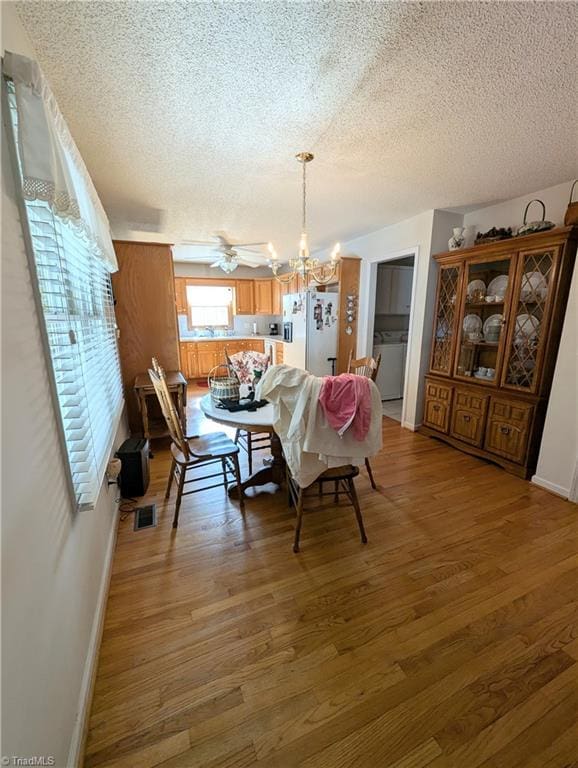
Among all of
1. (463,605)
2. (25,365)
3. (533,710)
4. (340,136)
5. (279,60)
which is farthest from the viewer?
(340,136)

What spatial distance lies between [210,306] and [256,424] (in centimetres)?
559

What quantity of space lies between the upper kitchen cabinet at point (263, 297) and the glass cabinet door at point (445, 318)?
13.8 ft

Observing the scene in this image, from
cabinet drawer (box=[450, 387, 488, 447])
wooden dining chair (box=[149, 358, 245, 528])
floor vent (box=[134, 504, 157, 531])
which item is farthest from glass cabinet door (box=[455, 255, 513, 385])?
floor vent (box=[134, 504, 157, 531])

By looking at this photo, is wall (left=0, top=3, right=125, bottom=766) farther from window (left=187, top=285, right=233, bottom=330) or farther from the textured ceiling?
window (left=187, top=285, right=233, bottom=330)

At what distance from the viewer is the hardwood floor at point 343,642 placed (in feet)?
3.49

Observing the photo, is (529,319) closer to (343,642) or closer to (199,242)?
(343,642)

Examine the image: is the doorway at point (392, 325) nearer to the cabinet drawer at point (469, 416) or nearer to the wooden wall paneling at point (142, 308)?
the cabinet drawer at point (469, 416)

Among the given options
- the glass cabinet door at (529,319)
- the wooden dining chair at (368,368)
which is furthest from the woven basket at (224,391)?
the glass cabinet door at (529,319)

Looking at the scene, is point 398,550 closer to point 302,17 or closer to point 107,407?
point 107,407

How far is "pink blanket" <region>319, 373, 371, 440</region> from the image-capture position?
165 cm

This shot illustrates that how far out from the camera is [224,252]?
4.03m

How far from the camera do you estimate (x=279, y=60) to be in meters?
1.32

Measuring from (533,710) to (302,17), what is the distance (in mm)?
2731

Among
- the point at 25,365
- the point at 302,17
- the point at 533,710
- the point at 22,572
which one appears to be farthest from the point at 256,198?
the point at 533,710
